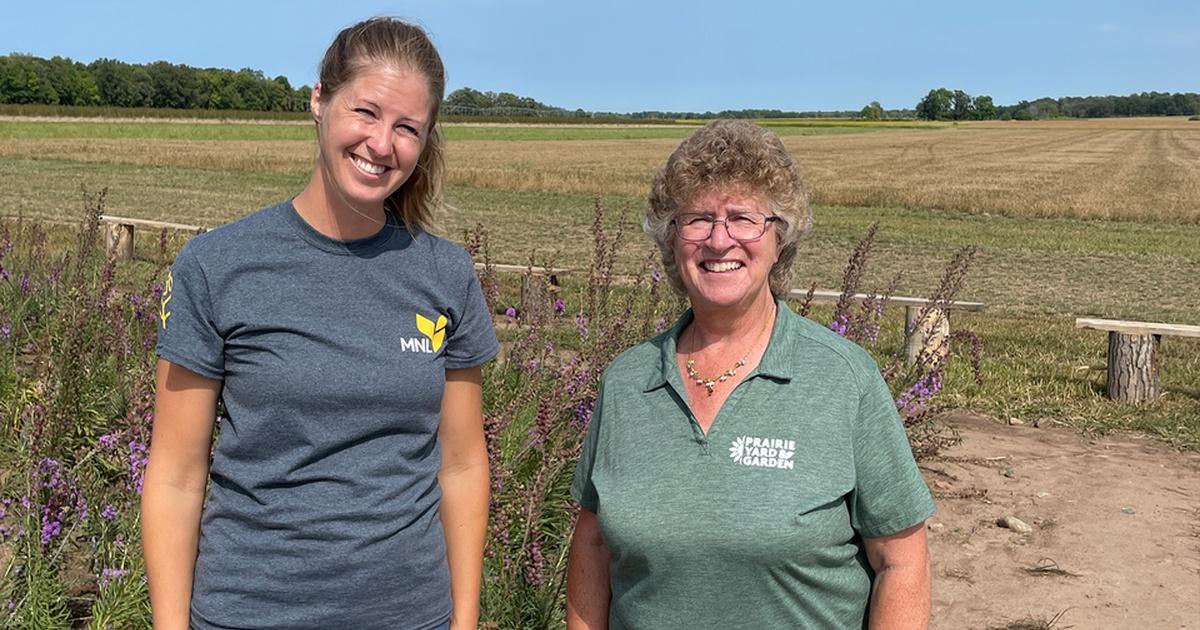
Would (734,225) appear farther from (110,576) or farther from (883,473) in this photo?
(110,576)

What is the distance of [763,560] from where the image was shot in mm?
2031

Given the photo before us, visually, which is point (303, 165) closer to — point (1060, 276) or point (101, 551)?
point (1060, 276)

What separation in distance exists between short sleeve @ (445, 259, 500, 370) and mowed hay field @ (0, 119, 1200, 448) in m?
0.19

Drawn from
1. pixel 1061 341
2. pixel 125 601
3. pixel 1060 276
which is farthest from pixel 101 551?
pixel 1060 276

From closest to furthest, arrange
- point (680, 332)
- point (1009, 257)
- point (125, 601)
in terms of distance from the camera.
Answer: point (680, 332)
point (125, 601)
point (1009, 257)

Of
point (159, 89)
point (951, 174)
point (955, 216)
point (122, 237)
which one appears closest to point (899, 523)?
point (122, 237)

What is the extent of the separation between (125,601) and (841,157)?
174ft

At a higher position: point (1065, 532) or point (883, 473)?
point (883, 473)

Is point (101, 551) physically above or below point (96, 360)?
below

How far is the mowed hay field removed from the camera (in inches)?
363

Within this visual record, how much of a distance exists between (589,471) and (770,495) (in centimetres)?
39

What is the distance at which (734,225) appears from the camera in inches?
86.6

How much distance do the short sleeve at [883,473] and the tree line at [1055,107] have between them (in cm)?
16519

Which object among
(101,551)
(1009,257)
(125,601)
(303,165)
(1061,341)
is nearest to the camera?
(125,601)
